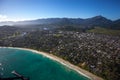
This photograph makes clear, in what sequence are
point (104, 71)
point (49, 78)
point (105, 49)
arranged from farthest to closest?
point (105, 49) < point (104, 71) < point (49, 78)

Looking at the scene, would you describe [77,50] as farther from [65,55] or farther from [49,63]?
[49,63]

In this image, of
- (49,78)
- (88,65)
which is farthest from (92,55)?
(49,78)

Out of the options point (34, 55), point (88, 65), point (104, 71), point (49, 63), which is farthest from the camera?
point (34, 55)

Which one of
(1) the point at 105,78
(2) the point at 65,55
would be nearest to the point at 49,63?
(2) the point at 65,55

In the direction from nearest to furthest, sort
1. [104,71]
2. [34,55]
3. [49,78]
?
[49,78] < [104,71] < [34,55]

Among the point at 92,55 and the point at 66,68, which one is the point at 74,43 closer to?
the point at 92,55

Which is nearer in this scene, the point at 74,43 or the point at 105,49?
the point at 105,49

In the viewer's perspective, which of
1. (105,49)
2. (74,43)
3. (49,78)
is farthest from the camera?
(74,43)

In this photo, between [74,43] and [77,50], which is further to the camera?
[74,43]
